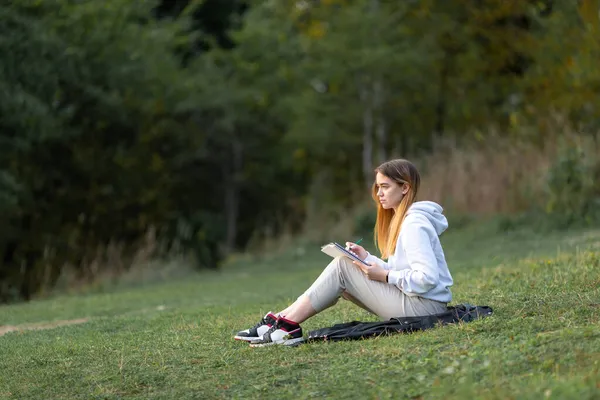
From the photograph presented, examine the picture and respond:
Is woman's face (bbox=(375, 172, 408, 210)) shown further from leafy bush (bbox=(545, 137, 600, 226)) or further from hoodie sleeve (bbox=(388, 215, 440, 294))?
leafy bush (bbox=(545, 137, 600, 226))

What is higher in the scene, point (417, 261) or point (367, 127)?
point (367, 127)

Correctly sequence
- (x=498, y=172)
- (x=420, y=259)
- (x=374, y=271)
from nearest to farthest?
(x=420, y=259) → (x=374, y=271) → (x=498, y=172)

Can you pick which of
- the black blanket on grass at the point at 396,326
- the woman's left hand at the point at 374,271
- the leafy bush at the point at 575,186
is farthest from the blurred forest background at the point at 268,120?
the woman's left hand at the point at 374,271

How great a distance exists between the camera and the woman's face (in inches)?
296

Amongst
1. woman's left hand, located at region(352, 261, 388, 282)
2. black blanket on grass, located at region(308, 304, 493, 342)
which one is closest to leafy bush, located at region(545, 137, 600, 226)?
black blanket on grass, located at region(308, 304, 493, 342)

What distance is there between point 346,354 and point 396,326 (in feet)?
2.03

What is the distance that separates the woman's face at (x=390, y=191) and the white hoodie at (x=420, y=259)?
0.52 ft

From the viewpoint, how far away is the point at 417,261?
7.18 metres

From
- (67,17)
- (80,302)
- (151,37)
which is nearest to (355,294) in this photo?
(80,302)

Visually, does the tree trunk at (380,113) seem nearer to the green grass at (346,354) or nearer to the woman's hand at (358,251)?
the green grass at (346,354)

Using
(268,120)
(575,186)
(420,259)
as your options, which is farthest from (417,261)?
(268,120)

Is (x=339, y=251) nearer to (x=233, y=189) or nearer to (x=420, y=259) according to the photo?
(x=420, y=259)

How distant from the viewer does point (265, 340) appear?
7492 mm

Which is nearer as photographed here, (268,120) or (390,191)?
(390,191)
